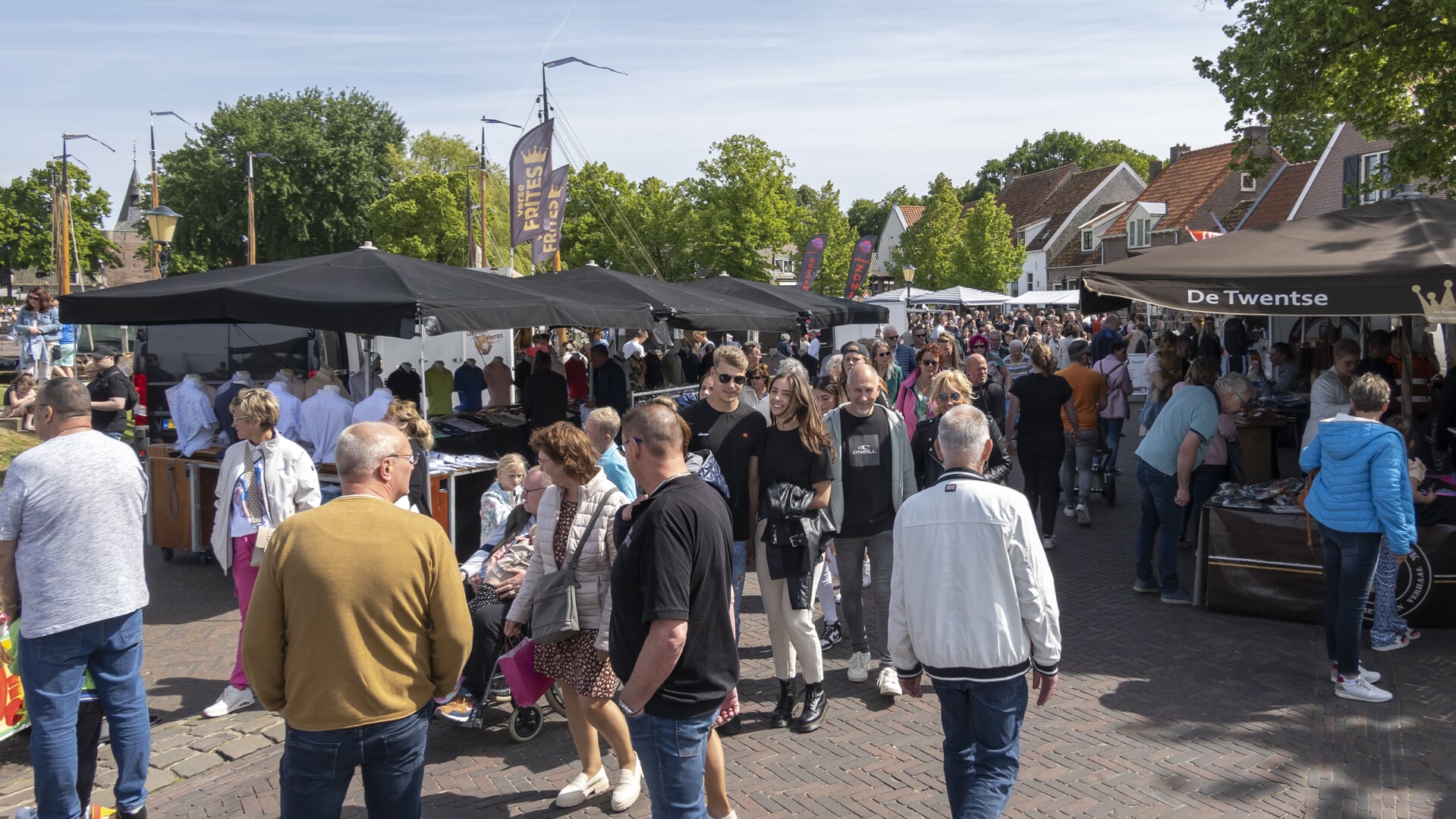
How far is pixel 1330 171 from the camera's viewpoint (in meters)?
27.3

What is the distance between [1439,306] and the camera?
19.0 ft

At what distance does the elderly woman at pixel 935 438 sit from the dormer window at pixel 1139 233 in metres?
41.4

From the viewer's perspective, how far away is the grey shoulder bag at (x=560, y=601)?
3.83 m

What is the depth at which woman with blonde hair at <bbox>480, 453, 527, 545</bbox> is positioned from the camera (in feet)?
19.0

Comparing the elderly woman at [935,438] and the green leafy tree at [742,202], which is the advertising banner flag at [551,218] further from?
the green leafy tree at [742,202]

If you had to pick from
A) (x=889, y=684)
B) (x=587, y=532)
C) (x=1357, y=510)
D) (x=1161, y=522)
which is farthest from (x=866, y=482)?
(x=1161, y=522)

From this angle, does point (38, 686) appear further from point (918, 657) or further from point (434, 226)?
point (434, 226)

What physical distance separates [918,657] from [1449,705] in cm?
346

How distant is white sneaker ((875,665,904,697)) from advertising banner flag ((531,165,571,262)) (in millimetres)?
11021

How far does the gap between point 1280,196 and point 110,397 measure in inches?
1380

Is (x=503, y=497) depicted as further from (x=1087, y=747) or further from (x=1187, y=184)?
(x=1187, y=184)

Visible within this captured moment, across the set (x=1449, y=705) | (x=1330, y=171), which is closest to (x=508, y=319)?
(x=1449, y=705)

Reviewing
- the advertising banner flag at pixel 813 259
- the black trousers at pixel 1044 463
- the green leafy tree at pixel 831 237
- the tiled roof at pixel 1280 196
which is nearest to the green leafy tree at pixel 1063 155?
the green leafy tree at pixel 831 237

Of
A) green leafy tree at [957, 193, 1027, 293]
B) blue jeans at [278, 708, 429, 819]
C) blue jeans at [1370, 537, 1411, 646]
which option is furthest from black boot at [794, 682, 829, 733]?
green leafy tree at [957, 193, 1027, 293]
